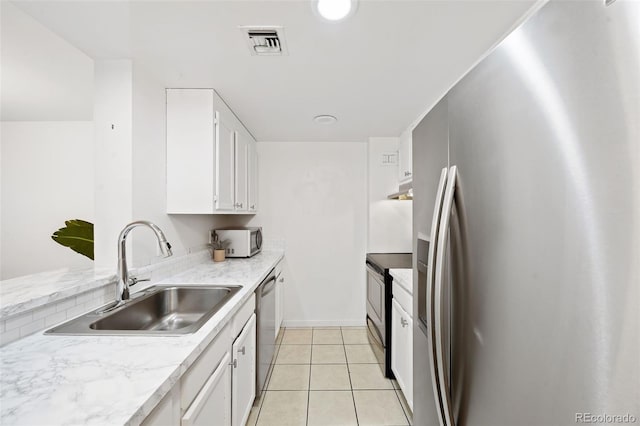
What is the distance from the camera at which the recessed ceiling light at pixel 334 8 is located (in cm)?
122

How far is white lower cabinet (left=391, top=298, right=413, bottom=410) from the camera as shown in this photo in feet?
5.89

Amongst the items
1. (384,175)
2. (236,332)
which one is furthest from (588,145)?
(384,175)

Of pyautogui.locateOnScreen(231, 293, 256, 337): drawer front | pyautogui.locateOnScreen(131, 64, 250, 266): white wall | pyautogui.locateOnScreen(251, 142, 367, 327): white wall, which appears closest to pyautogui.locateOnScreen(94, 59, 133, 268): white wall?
pyautogui.locateOnScreen(131, 64, 250, 266): white wall

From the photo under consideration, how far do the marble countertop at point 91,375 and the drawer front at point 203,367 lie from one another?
65 mm

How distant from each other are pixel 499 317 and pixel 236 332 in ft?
4.26

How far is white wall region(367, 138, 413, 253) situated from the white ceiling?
1.19 m

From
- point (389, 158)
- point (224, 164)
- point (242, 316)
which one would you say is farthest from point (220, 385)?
point (389, 158)

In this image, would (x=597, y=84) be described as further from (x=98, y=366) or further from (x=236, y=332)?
(x=236, y=332)

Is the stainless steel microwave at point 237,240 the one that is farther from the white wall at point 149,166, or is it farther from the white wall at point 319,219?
the white wall at point 149,166

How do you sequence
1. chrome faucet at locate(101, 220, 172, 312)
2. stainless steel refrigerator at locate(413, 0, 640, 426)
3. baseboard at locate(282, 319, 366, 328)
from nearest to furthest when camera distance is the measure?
stainless steel refrigerator at locate(413, 0, 640, 426)
chrome faucet at locate(101, 220, 172, 312)
baseboard at locate(282, 319, 366, 328)

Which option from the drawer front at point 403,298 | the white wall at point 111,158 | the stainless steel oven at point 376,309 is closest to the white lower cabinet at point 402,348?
the drawer front at point 403,298

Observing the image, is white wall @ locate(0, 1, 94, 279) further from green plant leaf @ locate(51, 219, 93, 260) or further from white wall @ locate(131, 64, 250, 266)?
white wall @ locate(131, 64, 250, 266)

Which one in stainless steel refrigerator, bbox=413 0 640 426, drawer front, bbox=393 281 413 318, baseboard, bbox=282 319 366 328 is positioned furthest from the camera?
baseboard, bbox=282 319 366 328

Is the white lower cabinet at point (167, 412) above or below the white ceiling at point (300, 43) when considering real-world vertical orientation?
below
